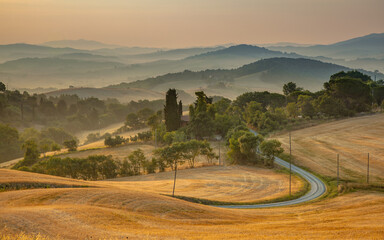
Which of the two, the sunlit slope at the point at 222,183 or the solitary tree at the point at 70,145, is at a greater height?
the solitary tree at the point at 70,145

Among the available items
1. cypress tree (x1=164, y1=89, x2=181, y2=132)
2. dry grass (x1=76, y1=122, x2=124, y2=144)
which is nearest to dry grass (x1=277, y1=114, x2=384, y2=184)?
cypress tree (x1=164, y1=89, x2=181, y2=132)

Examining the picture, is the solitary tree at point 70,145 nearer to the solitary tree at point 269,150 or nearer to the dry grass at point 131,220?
the solitary tree at point 269,150

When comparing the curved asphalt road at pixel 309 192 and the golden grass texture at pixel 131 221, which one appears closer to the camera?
the golden grass texture at pixel 131 221

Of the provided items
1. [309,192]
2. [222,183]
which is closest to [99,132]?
[222,183]

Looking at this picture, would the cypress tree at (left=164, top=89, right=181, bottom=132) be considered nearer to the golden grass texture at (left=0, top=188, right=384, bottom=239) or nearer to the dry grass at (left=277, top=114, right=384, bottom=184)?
the dry grass at (left=277, top=114, right=384, bottom=184)

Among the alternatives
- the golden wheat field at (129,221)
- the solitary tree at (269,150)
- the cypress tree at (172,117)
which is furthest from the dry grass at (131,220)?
the cypress tree at (172,117)

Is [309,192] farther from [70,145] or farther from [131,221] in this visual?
[70,145]
